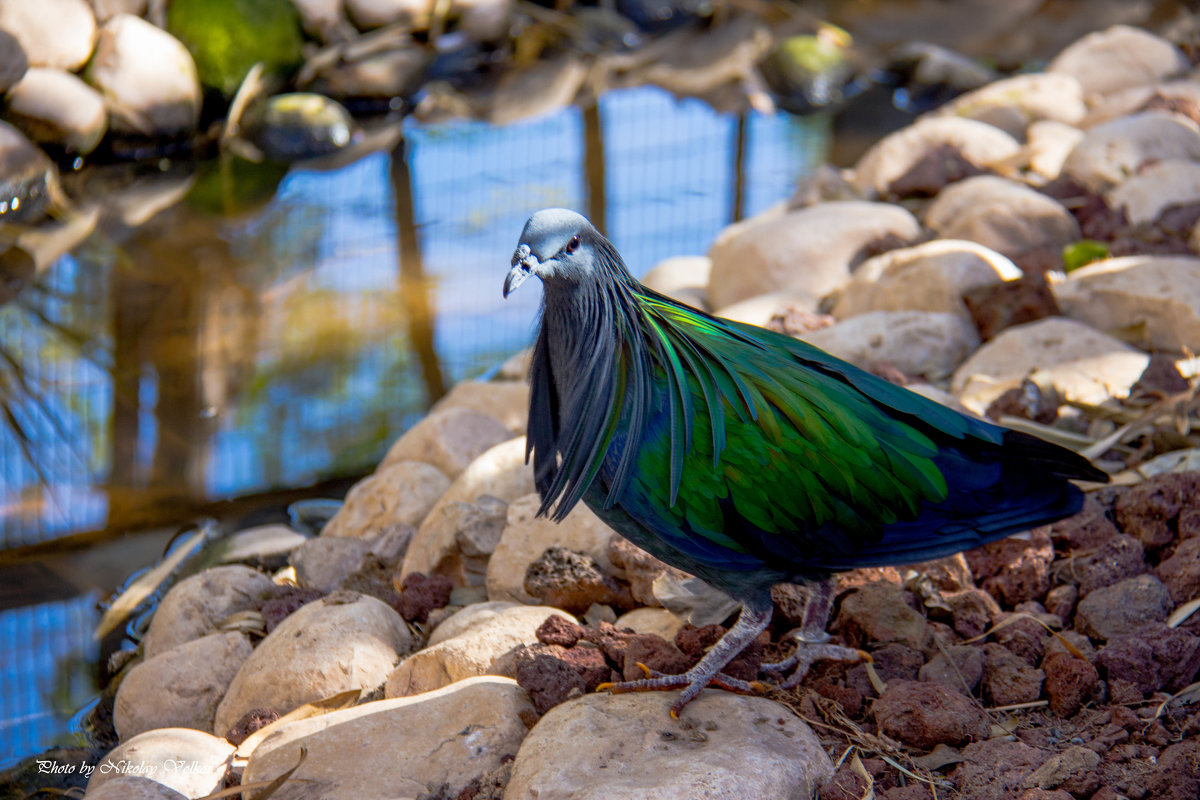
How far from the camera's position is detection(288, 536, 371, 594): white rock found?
315cm

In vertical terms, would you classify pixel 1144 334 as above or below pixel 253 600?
above

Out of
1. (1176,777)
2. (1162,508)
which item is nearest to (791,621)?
(1176,777)

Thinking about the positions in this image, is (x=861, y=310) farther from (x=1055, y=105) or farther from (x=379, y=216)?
(x=379, y=216)

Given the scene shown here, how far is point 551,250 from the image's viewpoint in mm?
1926

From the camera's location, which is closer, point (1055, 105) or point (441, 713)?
point (441, 713)

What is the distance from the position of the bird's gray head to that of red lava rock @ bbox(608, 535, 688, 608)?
911 millimetres

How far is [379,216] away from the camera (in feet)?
21.6

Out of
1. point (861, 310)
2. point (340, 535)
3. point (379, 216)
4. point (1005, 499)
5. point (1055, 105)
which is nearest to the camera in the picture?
point (1005, 499)

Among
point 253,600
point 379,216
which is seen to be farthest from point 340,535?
point 379,216

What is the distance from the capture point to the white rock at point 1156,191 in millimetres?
4371

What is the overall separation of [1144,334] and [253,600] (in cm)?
308

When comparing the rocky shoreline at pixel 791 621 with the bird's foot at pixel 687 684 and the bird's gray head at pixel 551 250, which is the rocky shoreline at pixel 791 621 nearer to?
the bird's foot at pixel 687 684

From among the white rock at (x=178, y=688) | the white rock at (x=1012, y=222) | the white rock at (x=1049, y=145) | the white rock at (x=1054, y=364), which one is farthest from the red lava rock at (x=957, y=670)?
the white rock at (x=1049, y=145)

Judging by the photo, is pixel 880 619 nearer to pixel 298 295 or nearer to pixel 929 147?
pixel 929 147
